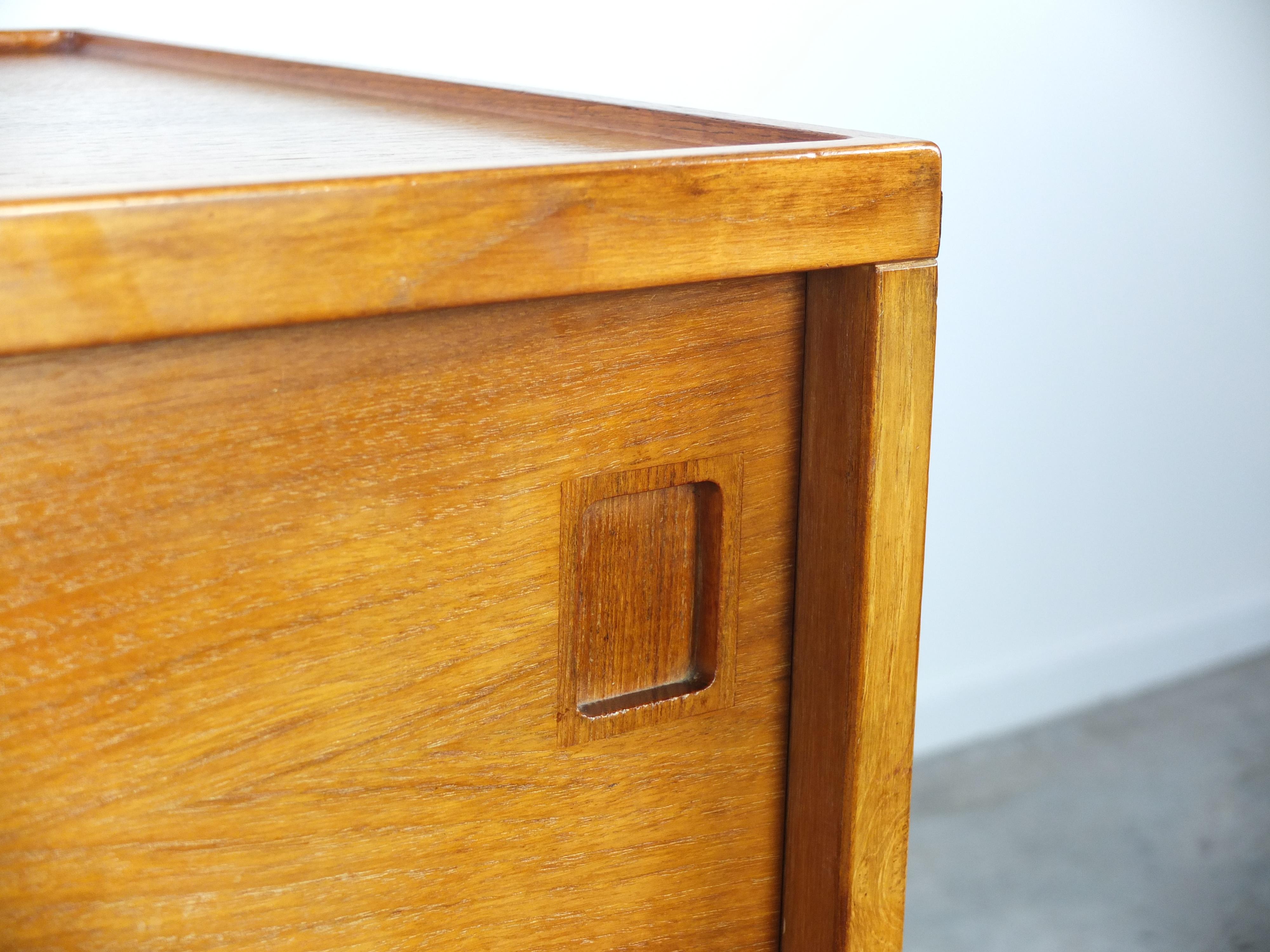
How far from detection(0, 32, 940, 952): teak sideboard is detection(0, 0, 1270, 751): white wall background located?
1.13 meters

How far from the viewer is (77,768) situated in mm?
346

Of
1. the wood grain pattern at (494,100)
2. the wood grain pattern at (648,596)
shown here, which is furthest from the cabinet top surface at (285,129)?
the wood grain pattern at (648,596)

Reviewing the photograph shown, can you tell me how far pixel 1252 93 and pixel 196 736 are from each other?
2.09m

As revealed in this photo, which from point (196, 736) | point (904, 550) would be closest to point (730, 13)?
point (904, 550)

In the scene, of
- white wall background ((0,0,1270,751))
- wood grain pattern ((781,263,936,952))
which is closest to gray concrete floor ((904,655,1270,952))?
white wall background ((0,0,1270,751))

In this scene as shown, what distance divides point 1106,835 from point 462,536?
4.88ft

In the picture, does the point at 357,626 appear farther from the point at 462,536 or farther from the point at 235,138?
the point at 235,138

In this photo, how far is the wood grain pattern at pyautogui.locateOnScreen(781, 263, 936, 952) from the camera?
17.0 inches

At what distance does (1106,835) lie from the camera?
5.42 feet

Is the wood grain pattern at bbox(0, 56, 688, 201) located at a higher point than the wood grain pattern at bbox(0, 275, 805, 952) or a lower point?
higher

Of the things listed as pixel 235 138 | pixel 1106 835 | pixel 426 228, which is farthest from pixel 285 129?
pixel 1106 835

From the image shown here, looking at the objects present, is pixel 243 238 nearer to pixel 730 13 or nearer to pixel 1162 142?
pixel 730 13

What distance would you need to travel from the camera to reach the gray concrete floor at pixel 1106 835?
4.82 ft

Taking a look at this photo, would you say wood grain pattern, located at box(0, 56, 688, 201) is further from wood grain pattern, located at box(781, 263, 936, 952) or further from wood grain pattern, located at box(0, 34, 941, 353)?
wood grain pattern, located at box(781, 263, 936, 952)
